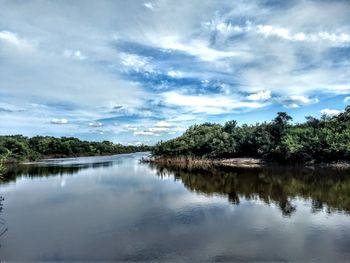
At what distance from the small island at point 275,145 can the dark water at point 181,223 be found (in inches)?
800

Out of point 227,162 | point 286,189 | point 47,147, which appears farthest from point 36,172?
point 47,147

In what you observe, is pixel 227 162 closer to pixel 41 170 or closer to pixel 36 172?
pixel 41 170

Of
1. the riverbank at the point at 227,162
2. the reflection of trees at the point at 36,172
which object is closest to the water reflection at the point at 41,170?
the reflection of trees at the point at 36,172

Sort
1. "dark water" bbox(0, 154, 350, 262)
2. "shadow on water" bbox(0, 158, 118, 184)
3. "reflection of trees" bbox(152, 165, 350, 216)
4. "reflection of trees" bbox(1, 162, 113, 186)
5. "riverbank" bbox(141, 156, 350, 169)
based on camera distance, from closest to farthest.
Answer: "dark water" bbox(0, 154, 350, 262), "reflection of trees" bbox(152, 165, 350, 216), "shadow on water" bbox(0, 158, 118, 184), "reflection of trees" bbox(1, 162, 113, 186), "riverbank" bbox(141, 156, 350, 169)

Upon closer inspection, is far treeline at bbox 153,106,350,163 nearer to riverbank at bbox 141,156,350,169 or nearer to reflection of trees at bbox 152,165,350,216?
riverbank at bbox 141,156,350,169

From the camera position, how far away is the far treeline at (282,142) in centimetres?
5036

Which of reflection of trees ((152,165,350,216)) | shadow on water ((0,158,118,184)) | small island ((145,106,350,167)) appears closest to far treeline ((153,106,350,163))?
small island ((145,106,350,167))

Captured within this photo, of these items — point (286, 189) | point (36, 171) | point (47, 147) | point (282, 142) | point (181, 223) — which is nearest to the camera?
point (181, 223)

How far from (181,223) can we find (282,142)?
38814 mm

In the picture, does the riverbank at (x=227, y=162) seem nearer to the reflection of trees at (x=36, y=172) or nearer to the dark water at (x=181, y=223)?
the reflection of trees at (x=36, y=172)

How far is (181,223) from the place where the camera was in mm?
17953

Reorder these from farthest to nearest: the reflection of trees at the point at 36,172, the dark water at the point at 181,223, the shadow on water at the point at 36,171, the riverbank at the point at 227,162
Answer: the riverbank at the point at 227,162 < the reflection of trees at the point at 36,172 < the shadow on water at the point at 36,171 < the dark water at the point at 181,223

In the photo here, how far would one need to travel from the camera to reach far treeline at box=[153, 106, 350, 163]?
165 ft

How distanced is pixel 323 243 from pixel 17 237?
13136 mm
